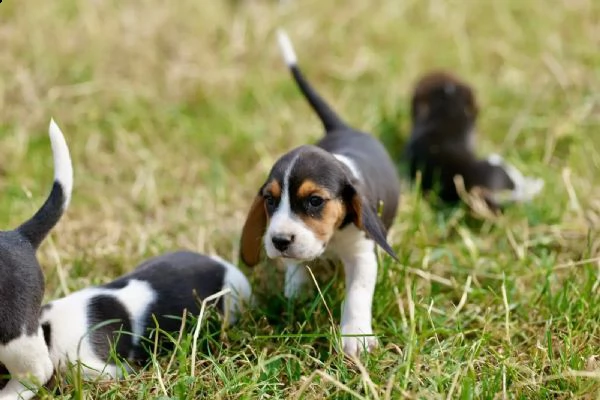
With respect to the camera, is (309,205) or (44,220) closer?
(44,220)

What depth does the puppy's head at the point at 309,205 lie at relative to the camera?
14.5 feet

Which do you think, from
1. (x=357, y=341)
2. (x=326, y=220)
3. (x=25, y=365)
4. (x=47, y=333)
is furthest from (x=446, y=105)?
(x=25, y=365)

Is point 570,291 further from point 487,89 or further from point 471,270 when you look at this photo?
point 487,89

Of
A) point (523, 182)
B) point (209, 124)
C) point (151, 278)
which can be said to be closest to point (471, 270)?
point (523, 182)

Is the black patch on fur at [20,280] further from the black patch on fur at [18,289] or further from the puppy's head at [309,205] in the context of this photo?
the puppy's head at [309,205]

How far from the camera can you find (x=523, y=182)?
6.85m

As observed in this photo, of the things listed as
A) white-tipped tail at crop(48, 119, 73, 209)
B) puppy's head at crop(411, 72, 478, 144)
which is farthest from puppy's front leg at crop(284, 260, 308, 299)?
puppy's head at crop(411, 72, 478, 144)

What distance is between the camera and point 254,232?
4.84m

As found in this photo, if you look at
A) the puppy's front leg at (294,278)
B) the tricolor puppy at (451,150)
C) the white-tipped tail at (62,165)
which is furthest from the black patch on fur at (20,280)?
the tricolor puppy at (451,150)

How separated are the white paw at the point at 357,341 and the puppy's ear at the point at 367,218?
427 mm

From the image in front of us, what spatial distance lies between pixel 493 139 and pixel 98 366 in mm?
4620

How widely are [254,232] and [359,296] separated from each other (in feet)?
2.20

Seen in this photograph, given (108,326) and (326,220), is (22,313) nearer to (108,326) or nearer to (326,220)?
(108,326)

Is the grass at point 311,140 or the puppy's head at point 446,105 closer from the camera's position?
A: the grass at point 311,140
